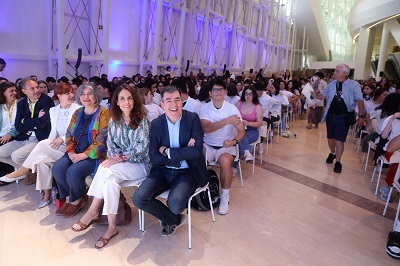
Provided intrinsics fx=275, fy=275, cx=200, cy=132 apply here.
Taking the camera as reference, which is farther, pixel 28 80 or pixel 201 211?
pixel 28 80

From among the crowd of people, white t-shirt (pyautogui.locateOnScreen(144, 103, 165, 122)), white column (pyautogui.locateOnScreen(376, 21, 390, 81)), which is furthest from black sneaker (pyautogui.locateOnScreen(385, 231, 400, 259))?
white column (pyautogui.locateOnScreen(376, 21, 390, 81))

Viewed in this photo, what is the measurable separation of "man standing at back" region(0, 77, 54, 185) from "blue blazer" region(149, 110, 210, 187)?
1.70 meters

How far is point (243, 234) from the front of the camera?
2564 millimetres

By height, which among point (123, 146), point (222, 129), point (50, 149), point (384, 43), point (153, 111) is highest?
point (384, 43)

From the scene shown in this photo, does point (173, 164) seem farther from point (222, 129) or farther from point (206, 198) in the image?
point (222, 129)

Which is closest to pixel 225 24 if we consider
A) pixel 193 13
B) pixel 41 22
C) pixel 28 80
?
pixel 193 13

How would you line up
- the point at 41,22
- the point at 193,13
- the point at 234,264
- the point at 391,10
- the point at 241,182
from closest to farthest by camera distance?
the point at 234,264 → the point at 241,182 → the point at 41,22 → the point at 193,13 → the point at 391,10

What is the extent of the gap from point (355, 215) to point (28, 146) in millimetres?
3780

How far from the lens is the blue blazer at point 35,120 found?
3.30 metres

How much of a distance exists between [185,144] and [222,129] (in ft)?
2.90

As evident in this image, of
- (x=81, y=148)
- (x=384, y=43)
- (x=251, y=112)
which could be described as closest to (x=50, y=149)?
(x=81, y=148)

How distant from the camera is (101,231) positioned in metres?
2.55

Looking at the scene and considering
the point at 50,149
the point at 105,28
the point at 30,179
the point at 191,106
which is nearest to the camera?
the point at 50,149

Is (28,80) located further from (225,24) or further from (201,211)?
(225,24)
